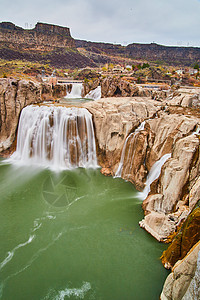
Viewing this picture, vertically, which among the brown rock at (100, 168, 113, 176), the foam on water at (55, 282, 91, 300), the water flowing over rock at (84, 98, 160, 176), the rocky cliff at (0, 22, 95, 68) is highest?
→ the rocky cliff at (0, 22, 95, 68)

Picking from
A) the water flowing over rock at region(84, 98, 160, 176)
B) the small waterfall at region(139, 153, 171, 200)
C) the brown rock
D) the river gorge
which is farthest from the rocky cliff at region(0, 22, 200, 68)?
the small waterfall at region(139, 153, 171, 200)

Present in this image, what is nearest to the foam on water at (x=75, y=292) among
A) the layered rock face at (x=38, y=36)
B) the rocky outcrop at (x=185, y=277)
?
the rocky outcrop at (x=185, y=277)

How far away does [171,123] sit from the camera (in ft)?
53.7

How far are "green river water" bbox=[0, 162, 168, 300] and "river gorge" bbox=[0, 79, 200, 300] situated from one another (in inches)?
2.2

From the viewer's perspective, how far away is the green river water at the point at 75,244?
955 centimetres

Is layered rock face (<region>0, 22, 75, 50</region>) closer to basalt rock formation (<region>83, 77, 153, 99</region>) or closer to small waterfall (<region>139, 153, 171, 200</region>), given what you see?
basalt rock formation (<region>83, 77, 153, 99</region>)

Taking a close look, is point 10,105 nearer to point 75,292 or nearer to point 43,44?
point 75,292

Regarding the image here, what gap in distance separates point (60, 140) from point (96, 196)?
8.81 meters

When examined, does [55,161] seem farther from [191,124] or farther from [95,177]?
[191,124]

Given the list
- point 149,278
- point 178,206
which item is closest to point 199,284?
point 149,278

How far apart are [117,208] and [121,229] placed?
2.35 m

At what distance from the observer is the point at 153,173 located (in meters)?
16.3

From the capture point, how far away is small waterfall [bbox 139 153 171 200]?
15.7m

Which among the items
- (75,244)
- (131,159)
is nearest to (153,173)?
(131,159)
